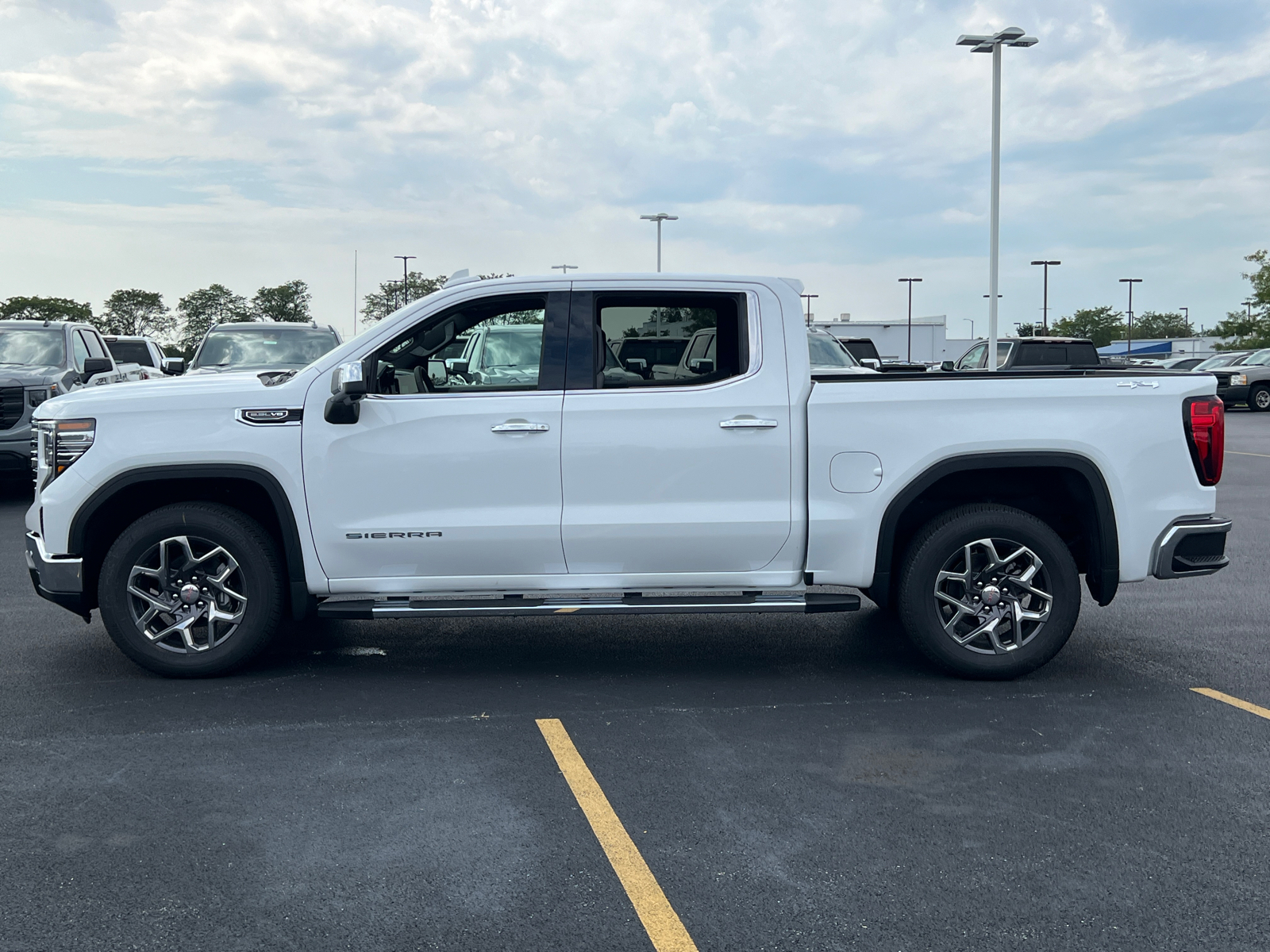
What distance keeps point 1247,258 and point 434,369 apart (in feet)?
233

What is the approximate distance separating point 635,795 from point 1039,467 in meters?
2.93

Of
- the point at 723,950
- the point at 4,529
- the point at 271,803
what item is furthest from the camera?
the point at 4,529

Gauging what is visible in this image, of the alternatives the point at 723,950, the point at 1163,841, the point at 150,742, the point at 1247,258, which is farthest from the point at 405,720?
the point at 1247,258

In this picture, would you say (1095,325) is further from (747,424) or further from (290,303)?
(747,424)

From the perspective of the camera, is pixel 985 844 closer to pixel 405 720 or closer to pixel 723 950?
pixel 723 950

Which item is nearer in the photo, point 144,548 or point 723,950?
point 723,950

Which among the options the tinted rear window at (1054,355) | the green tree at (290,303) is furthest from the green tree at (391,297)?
the tinted rear window at (1054,355)

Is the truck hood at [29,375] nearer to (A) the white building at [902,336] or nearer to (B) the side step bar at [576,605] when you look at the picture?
(B) the side step bar at [576,605]

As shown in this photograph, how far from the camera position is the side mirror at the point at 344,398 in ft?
18.8

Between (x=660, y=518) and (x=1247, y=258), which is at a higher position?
(x=1247, y=258)

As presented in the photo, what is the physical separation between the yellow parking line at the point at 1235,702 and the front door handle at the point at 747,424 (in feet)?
8.11

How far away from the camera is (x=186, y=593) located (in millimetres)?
5992

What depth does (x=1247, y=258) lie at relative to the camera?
66625 mm

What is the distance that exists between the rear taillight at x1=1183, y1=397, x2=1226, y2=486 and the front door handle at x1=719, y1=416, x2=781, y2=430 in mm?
2039
